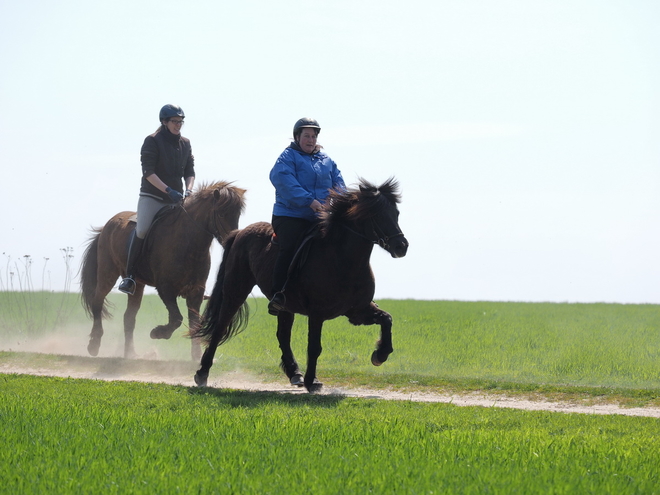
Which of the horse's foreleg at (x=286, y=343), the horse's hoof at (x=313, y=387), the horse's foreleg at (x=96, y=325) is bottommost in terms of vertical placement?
the horse's foreleg at (x=96, y=325)

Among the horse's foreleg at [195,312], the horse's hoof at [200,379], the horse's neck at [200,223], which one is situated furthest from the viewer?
the horse's foreleg at [195,312]

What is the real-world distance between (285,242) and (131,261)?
A: 4.74 m

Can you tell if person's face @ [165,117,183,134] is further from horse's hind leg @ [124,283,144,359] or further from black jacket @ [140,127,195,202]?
horse's hind leg @ [124,283,144,359]

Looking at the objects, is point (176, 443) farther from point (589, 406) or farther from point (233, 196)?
point (233, 196)

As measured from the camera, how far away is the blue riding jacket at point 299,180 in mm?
9109

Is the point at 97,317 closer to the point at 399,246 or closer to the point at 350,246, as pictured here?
the point at 350,246

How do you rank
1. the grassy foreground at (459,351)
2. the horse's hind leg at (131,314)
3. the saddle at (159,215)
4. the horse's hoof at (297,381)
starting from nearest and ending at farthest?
the horse's hoof at (297,381)
the grassy foreground at (459,351)
the saddle at (159,215)
the horse's hind leg at (131,314)

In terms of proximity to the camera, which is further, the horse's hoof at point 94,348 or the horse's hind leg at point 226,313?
the horse's hoof at point 94,348

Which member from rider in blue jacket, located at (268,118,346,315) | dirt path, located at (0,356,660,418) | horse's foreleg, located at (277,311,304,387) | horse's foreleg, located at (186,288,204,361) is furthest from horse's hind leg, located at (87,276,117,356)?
rider in blue jacket, located at (268,118,346,315)

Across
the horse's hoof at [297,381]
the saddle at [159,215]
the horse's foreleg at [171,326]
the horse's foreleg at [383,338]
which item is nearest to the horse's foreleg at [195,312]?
the horse's foreleg at [171,326]

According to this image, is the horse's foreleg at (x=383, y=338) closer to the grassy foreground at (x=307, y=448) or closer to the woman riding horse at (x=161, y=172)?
the grassy foreground at (x=307, y=448)

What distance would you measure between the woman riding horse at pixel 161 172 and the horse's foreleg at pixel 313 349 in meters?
4.03

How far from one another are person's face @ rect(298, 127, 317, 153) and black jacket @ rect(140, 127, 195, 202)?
3891mm

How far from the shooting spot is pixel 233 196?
12.0 meters
